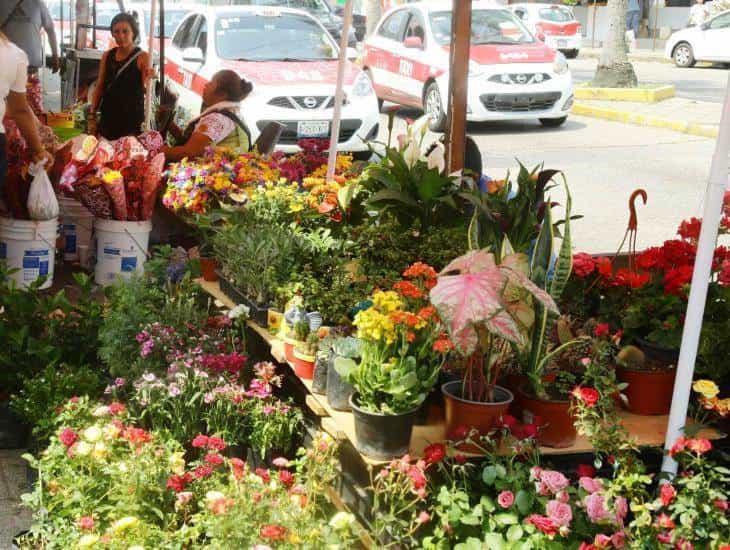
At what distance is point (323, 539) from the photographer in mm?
2680

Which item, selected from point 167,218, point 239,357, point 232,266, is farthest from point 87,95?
point 239,357

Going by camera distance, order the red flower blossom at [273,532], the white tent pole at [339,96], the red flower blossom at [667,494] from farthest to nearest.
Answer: the white tent pole at [339,96] → the red flower blossom at [667,494] → the red flower blossom at [273,532]

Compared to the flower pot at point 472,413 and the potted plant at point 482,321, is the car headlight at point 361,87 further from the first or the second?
the flower pot at point 472,413

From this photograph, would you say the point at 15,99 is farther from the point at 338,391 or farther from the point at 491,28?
the point at 491,28

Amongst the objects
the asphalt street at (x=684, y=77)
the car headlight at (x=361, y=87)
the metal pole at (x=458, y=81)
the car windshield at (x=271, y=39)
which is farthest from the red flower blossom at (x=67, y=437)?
the asphalt street at (x=684, y=77)

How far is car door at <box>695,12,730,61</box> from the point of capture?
25.1 m

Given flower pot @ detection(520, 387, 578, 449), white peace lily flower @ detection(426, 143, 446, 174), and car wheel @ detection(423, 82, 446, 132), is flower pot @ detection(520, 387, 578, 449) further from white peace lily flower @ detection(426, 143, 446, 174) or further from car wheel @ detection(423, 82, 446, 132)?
car wheel @ detection(423, 82, 446, 132)

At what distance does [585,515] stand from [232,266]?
Answer: 2.21 m

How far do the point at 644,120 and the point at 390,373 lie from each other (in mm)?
14143

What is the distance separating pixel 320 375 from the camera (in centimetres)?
346

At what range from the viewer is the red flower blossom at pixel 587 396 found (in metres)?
2.86

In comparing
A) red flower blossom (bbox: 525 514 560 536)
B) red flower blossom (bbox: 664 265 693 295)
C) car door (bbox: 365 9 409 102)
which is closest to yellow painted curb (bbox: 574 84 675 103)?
car door (bbox: 365 9 409 102)

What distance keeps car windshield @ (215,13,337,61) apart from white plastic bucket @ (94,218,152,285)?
Answer: 558 cm

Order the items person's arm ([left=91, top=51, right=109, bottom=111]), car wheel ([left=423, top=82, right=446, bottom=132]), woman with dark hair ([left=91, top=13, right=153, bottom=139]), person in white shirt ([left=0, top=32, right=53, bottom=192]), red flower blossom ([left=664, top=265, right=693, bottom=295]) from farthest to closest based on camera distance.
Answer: car wheel ([left=423, top=82, right=446, bottom=132])
person's arm ([left=91, top=51, right=109, bottom=111])
woman with dark hair ([left=91, top=13, right=153, bottom=139])
person in white shirt ([left=0, top=32, right=53, bottom=192])
red flower blossom ([left=664, top=265, right=693, bottom=295])
